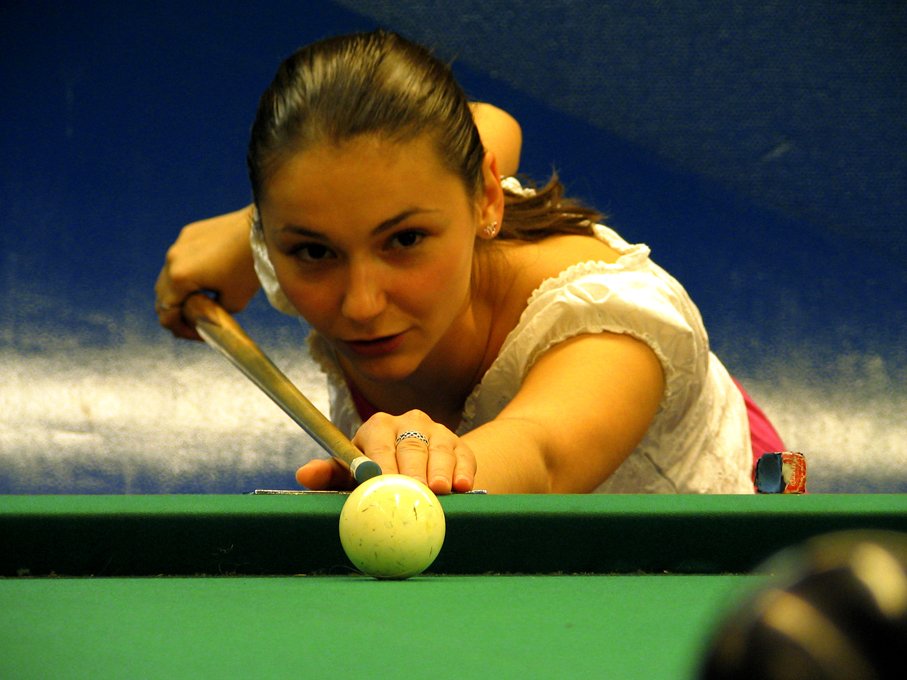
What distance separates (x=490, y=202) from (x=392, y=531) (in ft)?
4.25

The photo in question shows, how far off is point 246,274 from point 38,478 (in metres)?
2.11

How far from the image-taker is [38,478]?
4.70 metres

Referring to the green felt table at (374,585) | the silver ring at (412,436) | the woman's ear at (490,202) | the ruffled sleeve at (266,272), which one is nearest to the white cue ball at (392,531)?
the green felt table at (374,585)

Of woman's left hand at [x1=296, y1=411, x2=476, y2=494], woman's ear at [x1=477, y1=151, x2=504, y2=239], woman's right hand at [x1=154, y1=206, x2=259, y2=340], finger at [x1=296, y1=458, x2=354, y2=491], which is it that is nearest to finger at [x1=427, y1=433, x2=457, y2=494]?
woman's left hand at [x1=296, y1=411, x2=476, y2=494]

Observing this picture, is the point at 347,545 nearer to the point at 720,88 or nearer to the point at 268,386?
the point at 268,386

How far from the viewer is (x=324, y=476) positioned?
1650mm

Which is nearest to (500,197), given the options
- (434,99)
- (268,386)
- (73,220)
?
(434,99)

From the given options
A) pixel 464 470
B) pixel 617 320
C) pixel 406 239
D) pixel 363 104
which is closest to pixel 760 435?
pixel 617 320

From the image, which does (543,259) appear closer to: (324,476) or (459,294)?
(459,294)

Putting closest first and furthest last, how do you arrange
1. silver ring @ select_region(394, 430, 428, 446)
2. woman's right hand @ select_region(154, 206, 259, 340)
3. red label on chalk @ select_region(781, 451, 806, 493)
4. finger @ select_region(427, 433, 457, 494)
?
finger @ select_region(427, 433, 457, 494), silver ring @ select_region(394, 430, 428, 446), red label on chalk @ select_region(781, 451, 806, 493), woman's right hand @ select_region(154, 206, 259, 340)

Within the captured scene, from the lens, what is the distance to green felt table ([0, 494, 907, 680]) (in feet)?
2.62

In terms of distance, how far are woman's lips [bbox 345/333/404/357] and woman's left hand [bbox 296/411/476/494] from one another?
50 cm

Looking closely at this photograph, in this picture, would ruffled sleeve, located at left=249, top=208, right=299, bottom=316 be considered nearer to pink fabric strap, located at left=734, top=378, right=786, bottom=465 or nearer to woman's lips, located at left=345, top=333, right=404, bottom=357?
woman's lips, located at left=345, top=333, right=404, bottom=357

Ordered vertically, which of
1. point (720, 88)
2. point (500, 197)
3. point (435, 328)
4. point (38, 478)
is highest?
point (720, 88)
